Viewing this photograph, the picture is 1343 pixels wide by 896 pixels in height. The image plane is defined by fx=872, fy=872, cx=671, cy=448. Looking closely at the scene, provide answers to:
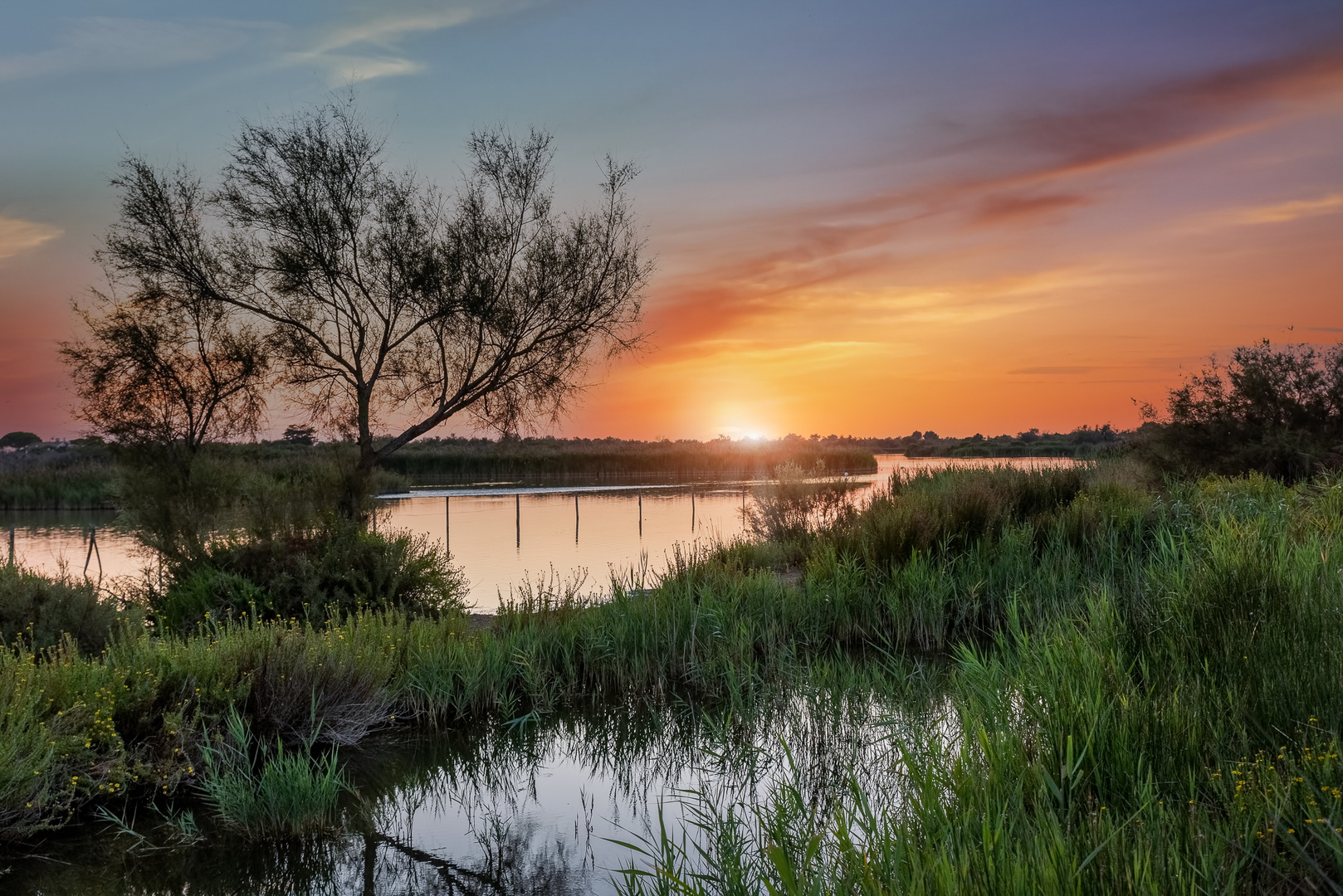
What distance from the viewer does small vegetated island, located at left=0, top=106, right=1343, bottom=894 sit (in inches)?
128

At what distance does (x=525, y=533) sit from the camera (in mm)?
20531

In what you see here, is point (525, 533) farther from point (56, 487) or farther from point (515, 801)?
point (56, 487)

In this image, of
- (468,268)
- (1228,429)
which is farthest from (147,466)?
(1228,429)

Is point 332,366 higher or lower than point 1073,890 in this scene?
higher

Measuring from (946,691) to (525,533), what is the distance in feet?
49.0

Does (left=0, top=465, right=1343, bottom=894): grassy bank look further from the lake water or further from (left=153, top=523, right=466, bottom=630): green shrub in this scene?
the lake water

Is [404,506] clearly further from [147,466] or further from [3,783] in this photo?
[3,783]

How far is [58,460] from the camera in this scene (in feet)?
139

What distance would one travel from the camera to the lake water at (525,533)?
1393 centimetres

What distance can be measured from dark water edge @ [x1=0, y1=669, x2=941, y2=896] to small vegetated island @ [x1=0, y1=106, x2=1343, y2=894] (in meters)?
0.06

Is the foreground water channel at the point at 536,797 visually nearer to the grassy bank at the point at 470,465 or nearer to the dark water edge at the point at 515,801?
Answer: the dark water edge at the point at 515,801

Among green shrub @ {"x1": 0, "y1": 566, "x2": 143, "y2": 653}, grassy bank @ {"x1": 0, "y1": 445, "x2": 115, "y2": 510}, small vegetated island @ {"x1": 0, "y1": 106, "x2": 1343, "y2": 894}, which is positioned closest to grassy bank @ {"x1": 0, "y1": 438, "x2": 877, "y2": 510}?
grassy bank @ {"x1": 0, "y1": 445, "x2": 115, "y2": 510}

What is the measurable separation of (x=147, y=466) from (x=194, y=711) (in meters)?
8.97

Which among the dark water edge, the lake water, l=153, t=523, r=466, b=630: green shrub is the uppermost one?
l=153, t=523, r=466, b=630: green shrub
